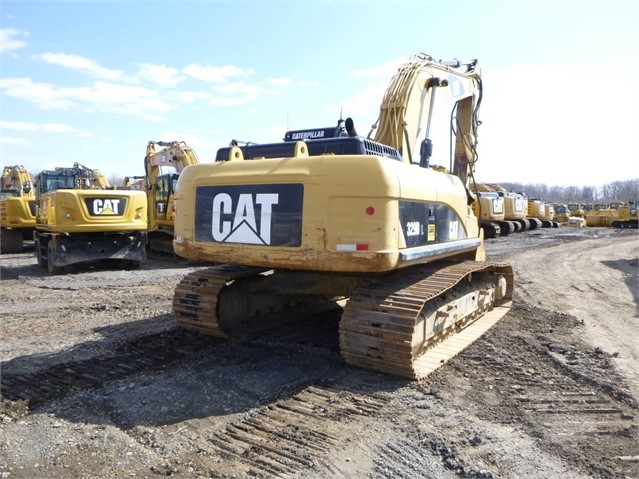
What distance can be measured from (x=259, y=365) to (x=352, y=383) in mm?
961

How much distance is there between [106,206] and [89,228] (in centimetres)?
59

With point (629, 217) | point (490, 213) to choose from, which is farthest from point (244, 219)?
point (629, 217)

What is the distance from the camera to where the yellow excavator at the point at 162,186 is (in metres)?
14.0

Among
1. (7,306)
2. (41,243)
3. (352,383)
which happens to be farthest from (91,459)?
(41,243)

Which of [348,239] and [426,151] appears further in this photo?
[426,151]

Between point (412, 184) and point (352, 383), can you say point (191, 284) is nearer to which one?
point (352, 383)

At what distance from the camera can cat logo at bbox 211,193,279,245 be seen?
14.9ft

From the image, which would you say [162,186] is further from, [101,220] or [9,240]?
[9,240]

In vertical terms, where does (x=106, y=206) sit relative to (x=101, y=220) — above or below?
above

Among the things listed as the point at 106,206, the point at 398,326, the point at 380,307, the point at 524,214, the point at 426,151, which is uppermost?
the point at 426,151

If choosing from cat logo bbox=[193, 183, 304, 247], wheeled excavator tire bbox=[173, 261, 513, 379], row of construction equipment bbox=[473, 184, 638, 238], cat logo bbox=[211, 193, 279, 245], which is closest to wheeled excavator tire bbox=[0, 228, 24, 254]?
wheeled excavator tire bbox=[173, 261, 513, 379]

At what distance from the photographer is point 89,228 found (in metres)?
11.3

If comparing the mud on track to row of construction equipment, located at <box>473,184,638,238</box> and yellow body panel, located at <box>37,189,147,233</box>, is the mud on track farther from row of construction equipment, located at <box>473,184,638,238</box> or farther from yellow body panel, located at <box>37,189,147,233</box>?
yellow body panel, located at <box>37,189,147,233</box>

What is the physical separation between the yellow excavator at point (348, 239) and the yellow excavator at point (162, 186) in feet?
27.4
